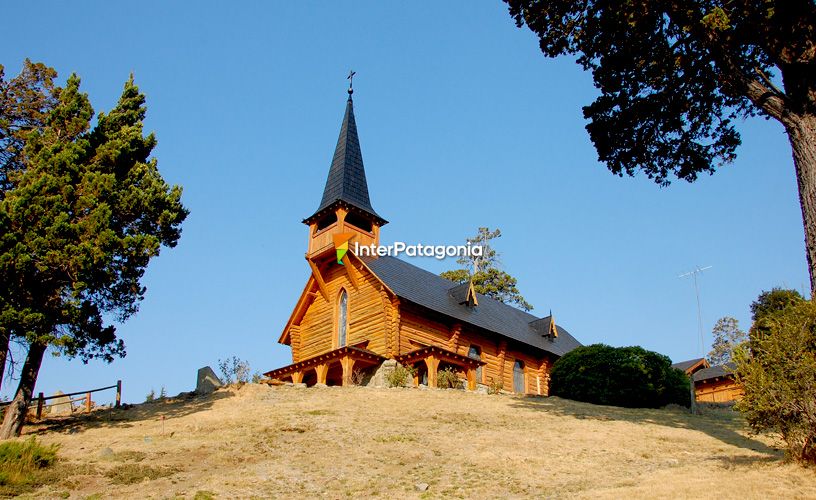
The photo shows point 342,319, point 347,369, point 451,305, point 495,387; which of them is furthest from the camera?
point 342,319

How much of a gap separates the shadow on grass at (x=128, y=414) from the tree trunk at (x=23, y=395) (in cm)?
70

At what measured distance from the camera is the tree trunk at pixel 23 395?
74.2ft

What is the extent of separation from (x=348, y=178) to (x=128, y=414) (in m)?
17.1

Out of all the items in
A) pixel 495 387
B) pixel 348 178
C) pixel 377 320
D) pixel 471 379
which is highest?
pixel 348 178

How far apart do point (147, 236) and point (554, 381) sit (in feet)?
66.7

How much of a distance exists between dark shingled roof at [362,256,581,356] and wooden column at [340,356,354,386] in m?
3.75

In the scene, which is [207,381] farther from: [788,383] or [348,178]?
[788,383]

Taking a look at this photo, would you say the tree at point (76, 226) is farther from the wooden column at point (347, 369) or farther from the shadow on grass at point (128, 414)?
the wooden column at point (347, 369)

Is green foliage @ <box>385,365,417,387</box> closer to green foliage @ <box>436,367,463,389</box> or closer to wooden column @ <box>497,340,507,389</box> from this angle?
green foliage @ <box>436,367,463,389</box>

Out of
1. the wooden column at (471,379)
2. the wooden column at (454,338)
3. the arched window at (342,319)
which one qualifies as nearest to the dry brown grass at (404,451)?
the wooden column at (471,379)

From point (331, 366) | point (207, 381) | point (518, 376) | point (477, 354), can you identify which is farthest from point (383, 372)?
point (518, 376)

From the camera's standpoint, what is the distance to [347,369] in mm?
32375

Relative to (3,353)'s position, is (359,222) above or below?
above

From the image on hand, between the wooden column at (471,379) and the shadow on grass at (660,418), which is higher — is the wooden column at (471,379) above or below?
above
